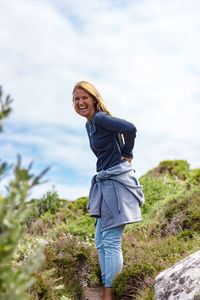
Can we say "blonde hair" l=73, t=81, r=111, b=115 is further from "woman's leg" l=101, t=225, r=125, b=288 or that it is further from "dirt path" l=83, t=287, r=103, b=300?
"dirt path" l=83, t=287, r=103, b=300

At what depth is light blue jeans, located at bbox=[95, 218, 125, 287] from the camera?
7230 millimetres

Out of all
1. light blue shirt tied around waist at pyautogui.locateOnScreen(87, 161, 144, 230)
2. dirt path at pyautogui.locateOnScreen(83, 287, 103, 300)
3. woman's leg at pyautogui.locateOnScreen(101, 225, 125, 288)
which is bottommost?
dirt path at pyautogui.locateOnScreen(83, 287, 103, 300)

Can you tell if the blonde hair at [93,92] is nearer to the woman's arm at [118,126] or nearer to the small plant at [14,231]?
the woman's arm at [118,126]

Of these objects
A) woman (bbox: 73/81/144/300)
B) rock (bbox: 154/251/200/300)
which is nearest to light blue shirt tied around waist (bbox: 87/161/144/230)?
woman (bbox: 73/81/144/300)

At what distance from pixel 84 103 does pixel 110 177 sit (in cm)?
92

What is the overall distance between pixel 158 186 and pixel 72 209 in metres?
2.75

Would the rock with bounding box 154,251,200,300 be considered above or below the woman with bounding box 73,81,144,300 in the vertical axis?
below

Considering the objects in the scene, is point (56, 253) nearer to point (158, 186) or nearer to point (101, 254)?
point (101, 254)

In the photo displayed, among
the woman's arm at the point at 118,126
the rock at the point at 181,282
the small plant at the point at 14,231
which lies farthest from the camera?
the woman's arm at the point at 118,126

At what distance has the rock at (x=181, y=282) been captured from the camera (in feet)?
18.1

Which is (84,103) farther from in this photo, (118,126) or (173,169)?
(173,169)

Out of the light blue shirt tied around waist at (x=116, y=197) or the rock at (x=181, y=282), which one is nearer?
the rock at (x=181, y=282)

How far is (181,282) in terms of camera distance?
570cm

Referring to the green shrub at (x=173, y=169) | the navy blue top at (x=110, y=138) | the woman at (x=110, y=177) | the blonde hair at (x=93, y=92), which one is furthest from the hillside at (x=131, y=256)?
the green shrub at (x=173, y=169)
